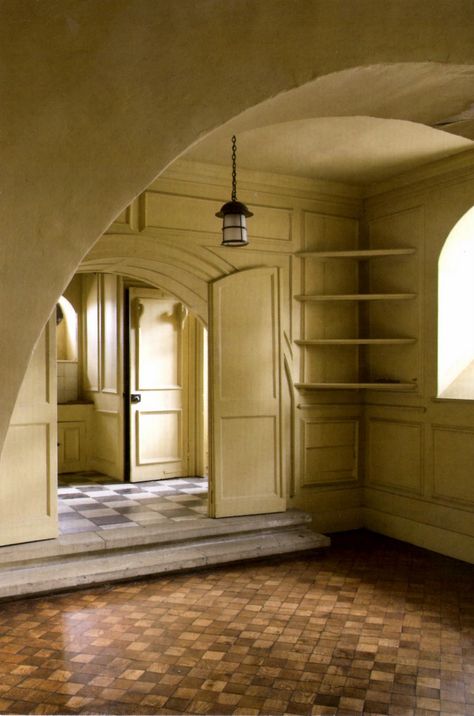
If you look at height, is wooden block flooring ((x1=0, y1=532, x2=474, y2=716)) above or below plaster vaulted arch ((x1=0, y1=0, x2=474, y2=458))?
below

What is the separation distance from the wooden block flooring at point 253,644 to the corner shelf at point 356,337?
161cm

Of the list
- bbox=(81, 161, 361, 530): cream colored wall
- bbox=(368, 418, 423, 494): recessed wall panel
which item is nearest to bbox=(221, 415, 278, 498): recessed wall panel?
bbox=(81, 161, 361, 530): cream colored wall

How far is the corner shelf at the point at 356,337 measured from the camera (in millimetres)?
5703

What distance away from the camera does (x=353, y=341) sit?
5754 millimetres

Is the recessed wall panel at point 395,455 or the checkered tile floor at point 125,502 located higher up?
the recessed wall panel at point 395,455

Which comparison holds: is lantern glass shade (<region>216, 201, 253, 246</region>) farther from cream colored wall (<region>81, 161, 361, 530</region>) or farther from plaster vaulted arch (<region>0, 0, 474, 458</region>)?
plaster vaulted arch (<region>0, 0, 474, 458</region>)

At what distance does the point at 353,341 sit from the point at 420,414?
887mm

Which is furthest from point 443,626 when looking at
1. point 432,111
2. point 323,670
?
point 432,111

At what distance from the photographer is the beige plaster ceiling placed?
4.76 feet

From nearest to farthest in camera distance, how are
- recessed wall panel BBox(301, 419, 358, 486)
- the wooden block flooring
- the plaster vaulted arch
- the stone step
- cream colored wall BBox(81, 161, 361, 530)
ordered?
1. the plaster vaulted arch
2. the wooden block flooring
3. the stone step
4. cream colored wall BBox(81, 161, 361, 530)
5. recessed wall panel BBox(301, 419, 358, 486)

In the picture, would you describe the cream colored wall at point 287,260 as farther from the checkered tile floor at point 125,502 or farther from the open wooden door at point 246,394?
the checkered tile floor at point 125,502

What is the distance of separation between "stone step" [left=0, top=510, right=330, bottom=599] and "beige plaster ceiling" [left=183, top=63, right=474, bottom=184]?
3.07 meters

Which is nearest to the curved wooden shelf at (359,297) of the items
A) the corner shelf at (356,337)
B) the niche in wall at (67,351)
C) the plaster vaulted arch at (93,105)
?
the corner shelf at (356,337)

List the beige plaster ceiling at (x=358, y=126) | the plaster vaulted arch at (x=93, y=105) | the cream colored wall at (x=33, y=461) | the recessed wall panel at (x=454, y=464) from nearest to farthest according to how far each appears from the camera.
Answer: the plaster vaulted arch at (x=93, y=105), the beige plaster ceiling at (x=358, y=126), the cream colored wall at (x=33, y=461), the recessed wall panel at (x=454, y=464)
